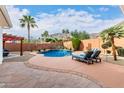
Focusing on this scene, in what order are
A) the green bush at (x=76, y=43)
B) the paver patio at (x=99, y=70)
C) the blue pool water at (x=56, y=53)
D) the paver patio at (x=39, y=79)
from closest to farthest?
the paver patio at (x=39, y=79)
the paver patio at (x=99, y=70)
the blue pool water at (x=56, y=53)
the green bush at (x=76, y=43)

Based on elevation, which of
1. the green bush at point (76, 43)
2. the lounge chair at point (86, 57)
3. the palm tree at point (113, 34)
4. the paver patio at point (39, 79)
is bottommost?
the paver patio at point (39, 79)

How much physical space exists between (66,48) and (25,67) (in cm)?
543

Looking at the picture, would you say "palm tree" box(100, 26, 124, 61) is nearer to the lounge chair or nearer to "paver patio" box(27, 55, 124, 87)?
the lounge chair

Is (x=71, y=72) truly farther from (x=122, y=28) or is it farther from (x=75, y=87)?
(x=122, y=28)

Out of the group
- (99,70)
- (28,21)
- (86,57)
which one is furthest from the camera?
(28,21)

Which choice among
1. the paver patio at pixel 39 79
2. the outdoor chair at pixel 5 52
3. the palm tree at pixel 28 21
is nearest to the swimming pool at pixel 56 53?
the palm tree at pixel 28 21

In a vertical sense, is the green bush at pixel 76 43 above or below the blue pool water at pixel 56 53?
above

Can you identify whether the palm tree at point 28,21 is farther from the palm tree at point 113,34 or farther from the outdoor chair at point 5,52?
the palm tree at point 113,34

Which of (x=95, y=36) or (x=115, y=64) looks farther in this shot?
(x=95, y=36)

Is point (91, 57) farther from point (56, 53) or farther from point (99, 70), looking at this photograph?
point (56, 53)

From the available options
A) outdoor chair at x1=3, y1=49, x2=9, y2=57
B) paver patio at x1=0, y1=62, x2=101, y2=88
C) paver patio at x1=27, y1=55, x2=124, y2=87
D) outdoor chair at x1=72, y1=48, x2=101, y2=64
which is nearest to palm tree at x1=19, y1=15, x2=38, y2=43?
outdoor chair at x1=3, y1=49, x2=9, y2=57

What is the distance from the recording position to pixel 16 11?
48.6 feet

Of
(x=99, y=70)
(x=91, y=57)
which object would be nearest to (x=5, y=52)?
(x=91, y=57)

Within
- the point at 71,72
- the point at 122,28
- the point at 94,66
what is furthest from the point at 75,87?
the point at 122,28
